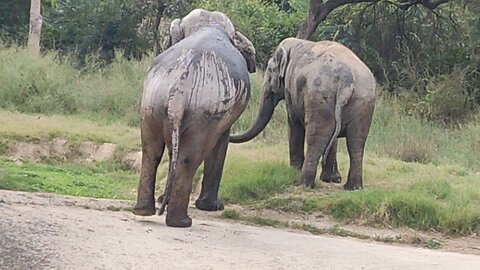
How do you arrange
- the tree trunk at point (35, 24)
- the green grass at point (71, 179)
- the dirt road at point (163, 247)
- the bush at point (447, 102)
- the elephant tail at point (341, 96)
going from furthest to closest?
1. the tree trunk at point (35, 24)
2. the bush at point (447, 102)
3. the green grass at point (71, 179)
4. the elephant tail at point (341, 96)
5. the dirt road at point (163, 247)

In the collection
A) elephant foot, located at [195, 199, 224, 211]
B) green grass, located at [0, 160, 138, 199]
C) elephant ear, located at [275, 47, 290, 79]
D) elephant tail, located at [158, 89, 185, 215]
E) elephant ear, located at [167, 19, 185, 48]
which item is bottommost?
green grass, located at [0, 160, 138, 199]

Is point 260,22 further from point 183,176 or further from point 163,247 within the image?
point 163,247

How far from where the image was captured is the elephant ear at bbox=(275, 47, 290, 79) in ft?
41.6

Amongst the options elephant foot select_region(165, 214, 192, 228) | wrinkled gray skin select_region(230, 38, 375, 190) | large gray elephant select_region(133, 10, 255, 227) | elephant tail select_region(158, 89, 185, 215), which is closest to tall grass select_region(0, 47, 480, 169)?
wrinkled gray skin select_region(230, 38, 375, 190)

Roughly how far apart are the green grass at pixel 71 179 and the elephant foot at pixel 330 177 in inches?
95.7

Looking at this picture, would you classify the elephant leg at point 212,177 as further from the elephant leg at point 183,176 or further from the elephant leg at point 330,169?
the elephant leg at point 330,169

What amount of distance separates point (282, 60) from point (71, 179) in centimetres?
324

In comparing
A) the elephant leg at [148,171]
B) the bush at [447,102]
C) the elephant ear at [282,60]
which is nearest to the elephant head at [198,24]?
the elephant leg at [148,171]

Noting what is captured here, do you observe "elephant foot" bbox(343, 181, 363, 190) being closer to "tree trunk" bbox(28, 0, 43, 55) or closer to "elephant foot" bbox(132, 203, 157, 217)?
"elephant foot" bbox(132, 203, 157, 217)

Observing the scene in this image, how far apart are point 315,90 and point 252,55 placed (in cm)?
125

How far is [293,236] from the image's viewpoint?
29.8ft

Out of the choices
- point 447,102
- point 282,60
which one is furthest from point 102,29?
point 282,60

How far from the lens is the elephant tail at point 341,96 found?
37.1 ft

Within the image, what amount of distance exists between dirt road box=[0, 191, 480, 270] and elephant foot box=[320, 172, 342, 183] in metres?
2.81
